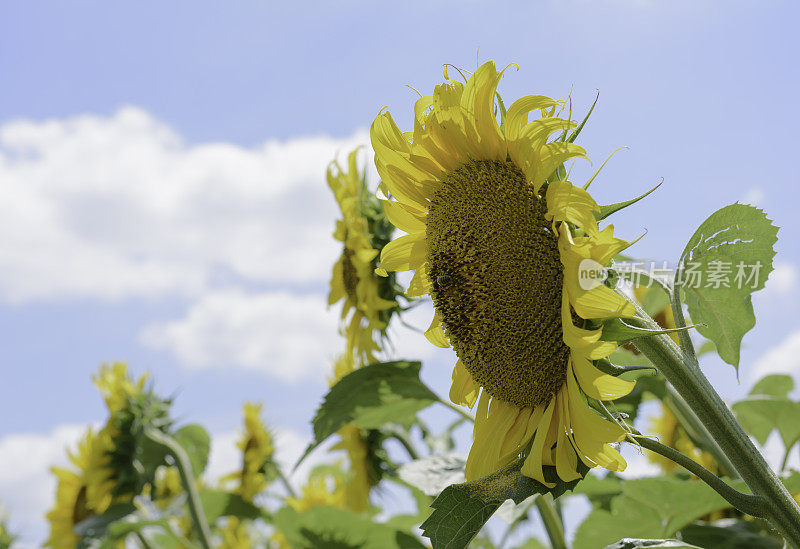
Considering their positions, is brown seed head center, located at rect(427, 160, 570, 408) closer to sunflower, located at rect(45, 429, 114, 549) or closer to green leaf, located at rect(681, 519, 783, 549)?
green leaf, located at rect(681, 519, 783, 549)

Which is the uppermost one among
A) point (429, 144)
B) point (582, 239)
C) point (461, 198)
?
point (429, 144)

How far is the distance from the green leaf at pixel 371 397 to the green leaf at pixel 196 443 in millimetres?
2463

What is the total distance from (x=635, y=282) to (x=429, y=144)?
0.62m

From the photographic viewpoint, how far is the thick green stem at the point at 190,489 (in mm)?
3943

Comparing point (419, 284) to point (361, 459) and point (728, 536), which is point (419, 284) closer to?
point (728, 536)

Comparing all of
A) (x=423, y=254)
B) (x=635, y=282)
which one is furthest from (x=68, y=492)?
(x=635, y=282)

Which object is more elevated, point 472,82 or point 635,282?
point 472,82

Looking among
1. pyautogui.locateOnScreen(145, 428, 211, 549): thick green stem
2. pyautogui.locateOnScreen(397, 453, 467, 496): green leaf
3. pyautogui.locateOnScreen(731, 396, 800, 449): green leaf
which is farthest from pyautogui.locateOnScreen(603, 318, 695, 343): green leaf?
pyautogui.locateOnScreen(145, 428, 211, 549): thick green stem

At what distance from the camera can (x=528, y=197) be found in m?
1.52

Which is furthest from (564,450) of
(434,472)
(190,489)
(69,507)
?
(69,507)

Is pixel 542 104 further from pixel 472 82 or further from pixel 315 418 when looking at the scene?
pixel 315 418

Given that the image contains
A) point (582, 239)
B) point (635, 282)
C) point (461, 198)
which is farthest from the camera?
point (635, 282)

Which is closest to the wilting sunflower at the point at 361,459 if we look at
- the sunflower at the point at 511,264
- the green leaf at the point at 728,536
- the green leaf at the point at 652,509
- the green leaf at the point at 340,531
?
the green leaf at the point at 340,531

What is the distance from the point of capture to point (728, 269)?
1.74 m
